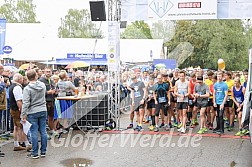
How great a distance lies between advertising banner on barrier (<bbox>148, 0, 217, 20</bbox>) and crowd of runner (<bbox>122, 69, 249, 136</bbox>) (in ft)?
5.56

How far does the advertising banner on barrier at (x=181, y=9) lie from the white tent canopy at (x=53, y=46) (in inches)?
809

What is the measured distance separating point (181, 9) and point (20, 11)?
73.6 meters

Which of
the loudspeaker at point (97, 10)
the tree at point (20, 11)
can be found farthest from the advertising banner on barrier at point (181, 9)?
the tree at point (20, 11)

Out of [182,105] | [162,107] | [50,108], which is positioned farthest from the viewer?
[162,107]

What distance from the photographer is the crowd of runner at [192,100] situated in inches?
426

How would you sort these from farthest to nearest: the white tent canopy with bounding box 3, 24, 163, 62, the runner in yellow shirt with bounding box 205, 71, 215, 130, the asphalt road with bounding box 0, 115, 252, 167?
the white tent canopy with bounding box 3, 24, 163, 62, the runner in yellow shirt with bounding box 205, 71, 215, 130, the asphalt road with bounding box 0, 115, 252, 167

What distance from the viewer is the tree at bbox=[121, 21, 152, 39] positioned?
85.4 m

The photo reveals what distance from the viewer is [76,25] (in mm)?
88375

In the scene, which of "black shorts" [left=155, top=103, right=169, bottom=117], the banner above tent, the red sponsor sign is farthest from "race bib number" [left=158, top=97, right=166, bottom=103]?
the red sponsor sign

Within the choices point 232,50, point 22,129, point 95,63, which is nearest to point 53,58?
point 95,63

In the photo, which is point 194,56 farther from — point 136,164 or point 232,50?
point 136,164

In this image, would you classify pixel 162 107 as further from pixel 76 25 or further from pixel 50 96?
pixel 76 25

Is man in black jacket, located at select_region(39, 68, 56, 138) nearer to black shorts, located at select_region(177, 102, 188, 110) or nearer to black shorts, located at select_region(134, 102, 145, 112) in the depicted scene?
black shorts, located at select_region(134, 102, 145, 112)

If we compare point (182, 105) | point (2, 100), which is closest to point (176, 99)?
point (182, 105)
